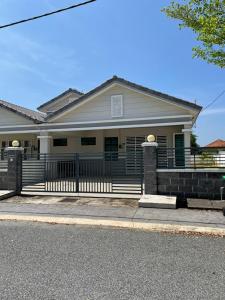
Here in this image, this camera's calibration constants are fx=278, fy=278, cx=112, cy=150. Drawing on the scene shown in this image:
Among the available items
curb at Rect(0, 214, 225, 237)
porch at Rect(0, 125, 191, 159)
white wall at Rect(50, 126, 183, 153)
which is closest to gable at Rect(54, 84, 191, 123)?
porch at Rect(0, 125, 191, 159)

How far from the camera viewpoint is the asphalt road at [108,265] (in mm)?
3570

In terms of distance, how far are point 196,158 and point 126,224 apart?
419 cm

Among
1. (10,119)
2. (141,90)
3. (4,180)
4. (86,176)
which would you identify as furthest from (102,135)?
(4,180)

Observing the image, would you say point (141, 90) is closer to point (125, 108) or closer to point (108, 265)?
point (125, 108)

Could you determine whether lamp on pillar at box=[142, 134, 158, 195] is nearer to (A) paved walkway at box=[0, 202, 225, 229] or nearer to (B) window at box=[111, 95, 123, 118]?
(A) paved walkway at box=[0, 202, 225, 229]

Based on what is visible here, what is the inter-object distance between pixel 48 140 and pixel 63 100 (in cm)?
657

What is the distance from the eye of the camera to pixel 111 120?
14.7 metres

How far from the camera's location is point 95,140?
60.1 feet

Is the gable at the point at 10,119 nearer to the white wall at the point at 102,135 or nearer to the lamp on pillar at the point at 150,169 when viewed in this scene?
the white wall at the point at 102,135

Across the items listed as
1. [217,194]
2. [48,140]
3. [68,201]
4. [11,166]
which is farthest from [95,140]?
[217,194]

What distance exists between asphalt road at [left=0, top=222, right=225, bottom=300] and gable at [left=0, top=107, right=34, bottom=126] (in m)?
11.1

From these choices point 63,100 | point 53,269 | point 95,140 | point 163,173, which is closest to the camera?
point 53,269

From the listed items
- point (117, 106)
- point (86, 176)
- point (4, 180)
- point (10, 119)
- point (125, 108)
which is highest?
point (117, 106)

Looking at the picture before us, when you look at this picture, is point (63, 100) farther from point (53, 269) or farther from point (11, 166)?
point (53, 269)
